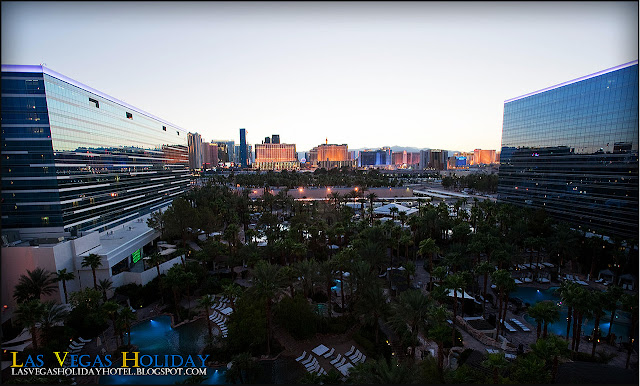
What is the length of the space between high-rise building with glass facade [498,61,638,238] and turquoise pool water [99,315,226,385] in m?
41.1

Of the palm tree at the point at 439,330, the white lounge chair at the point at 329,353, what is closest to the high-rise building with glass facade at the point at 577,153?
the palm tree at the point at 439,330

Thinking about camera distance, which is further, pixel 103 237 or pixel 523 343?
pixel 103 237

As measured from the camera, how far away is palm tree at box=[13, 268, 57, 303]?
21.5 m

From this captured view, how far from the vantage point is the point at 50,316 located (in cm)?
1944

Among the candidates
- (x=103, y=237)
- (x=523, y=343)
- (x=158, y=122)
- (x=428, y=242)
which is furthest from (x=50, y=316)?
(x=158, y=122)

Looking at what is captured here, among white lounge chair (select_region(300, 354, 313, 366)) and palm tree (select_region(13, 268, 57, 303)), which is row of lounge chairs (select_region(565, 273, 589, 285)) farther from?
palm tree (select_region(13, 268, 57, 303))

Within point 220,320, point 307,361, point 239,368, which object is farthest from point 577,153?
point 239,368

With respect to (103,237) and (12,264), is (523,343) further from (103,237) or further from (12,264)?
(103,237)

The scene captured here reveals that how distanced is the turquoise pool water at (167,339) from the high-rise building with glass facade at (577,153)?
135 feet

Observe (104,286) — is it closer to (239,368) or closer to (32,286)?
(32,286)

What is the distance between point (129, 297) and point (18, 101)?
68.7ft

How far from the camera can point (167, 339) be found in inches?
864

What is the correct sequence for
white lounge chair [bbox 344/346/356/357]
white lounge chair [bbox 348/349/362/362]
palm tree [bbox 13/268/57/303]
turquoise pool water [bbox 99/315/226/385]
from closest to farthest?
turquoise pool water [bbox 99/315/226/385], white lounge chair [bbox 348/349/362/362], white lounge chair [bbox 344/346/356/357], palm tree [bbox 13/268/57/303]

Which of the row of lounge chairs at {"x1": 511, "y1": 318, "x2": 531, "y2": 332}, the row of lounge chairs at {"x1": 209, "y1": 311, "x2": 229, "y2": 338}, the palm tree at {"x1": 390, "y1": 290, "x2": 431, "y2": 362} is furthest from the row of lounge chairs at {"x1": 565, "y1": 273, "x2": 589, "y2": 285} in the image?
the row of lounge chairs at {"x1": 209, "y1": 311, "x2": 229, "y2": 338}
